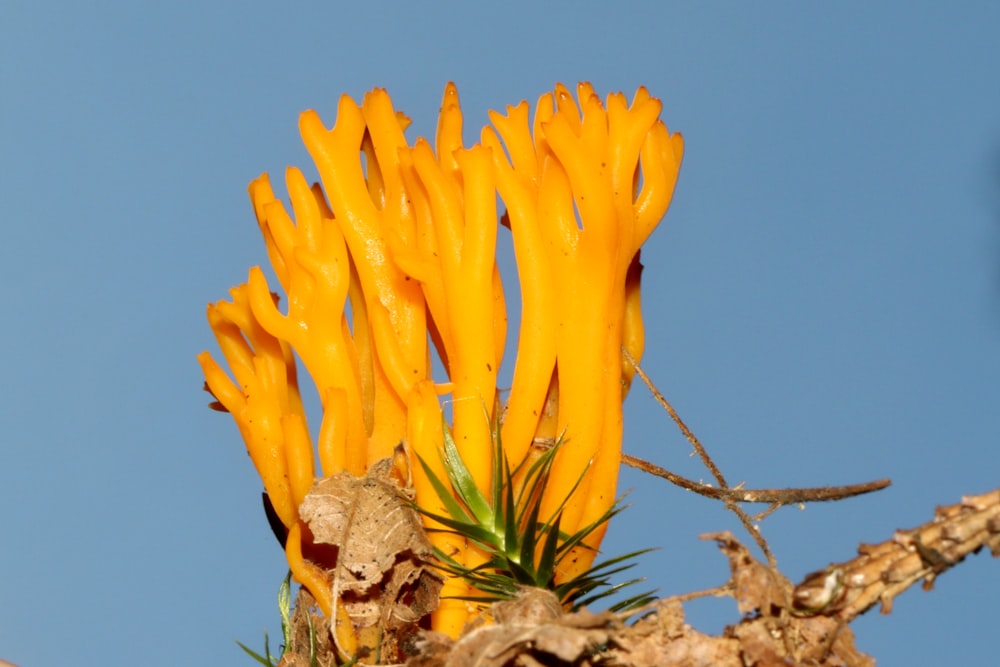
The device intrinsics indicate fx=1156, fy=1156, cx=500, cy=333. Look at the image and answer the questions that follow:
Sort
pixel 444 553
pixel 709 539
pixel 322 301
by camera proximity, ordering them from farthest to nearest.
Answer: pixel 322 301
pixel 444 553
pixel 709 539

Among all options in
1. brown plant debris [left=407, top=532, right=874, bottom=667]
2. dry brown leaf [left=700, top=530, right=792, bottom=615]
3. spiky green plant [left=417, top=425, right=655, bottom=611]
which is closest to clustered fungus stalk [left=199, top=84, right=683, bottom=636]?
spiky green plant [left=417, top=425, right=655, bottom=611]

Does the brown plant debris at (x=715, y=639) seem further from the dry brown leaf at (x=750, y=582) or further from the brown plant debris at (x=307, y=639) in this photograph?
the brown plant debris at (x=307, y=639)

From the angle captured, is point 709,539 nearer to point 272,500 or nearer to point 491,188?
point 491,188

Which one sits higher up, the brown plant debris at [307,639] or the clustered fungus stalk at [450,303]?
the clustered fungus stalk at [450,303]

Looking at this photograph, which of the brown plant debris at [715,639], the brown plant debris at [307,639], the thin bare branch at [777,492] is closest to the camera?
the brown plant debris at [715,639]

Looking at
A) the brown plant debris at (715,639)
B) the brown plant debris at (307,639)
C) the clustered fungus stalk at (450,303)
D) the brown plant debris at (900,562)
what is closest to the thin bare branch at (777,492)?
the clustered fungus stalk at (450,303)

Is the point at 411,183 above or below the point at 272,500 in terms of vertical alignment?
above

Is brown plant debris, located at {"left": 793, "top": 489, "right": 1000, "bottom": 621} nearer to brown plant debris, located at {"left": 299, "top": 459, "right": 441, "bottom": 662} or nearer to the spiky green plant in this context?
the spiky green plant

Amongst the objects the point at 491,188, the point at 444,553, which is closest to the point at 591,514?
the point at 444,553
